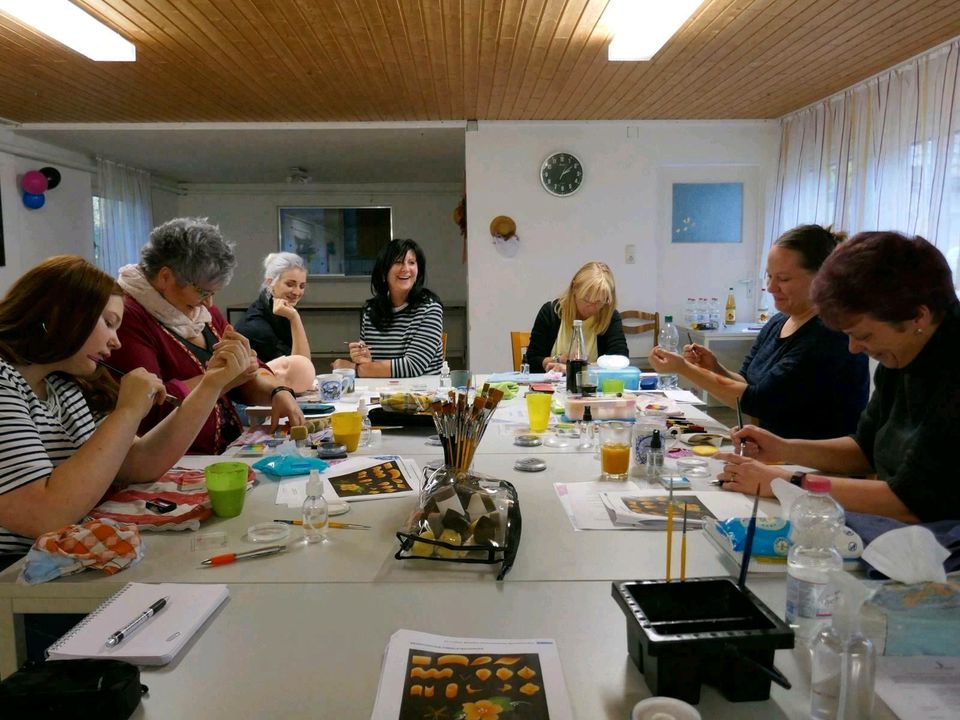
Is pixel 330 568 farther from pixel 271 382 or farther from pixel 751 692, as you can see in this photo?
pixel 271 382

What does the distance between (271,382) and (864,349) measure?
6.89 ft

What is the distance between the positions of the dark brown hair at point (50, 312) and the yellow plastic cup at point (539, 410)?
4.37 feet

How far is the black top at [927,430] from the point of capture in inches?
58.7

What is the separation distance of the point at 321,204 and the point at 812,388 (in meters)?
7.69

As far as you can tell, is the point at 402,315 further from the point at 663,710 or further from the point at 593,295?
the point at 663,710

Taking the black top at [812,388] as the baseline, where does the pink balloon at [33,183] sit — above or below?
above

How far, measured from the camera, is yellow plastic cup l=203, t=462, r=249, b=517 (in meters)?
1.61

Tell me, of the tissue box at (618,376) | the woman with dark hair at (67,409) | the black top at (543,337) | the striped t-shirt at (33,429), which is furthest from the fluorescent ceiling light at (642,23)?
the striped t-shirt at (33,429)

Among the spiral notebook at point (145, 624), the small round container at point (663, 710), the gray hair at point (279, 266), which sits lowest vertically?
the spiral notebook at point (145, 624)

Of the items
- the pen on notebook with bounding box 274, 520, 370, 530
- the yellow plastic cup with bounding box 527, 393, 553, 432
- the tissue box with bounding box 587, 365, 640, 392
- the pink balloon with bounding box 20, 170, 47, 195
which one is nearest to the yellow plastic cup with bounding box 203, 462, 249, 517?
the pen on notebook with bounding box 274, 520, 370, 530

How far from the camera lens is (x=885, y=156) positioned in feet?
15.3

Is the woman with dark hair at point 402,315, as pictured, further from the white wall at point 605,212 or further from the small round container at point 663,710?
the small round container at point 663,710

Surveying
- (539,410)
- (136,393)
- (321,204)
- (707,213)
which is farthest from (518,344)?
(321,204)

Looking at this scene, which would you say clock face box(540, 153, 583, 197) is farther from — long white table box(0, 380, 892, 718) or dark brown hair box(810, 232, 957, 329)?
long white table box(0, 380, 892, 718)
